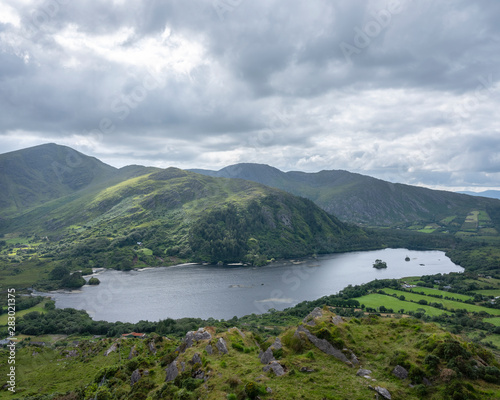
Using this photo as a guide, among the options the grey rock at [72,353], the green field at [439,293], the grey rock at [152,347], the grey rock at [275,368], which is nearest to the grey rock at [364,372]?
the grey rock at [275,368]

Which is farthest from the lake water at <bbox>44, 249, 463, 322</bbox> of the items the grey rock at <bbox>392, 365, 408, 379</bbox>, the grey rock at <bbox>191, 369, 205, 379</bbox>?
the grey rock at <bbox>392, 365, 408, 379</bbox>

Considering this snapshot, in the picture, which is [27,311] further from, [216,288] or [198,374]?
[198,374]

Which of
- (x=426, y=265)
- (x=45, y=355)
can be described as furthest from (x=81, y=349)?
(x=426, y=265)

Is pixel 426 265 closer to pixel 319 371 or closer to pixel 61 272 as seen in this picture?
pixel 319 371

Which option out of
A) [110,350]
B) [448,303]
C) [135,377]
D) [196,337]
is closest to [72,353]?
[110,350]

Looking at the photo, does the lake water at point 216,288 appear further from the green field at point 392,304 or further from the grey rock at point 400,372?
the grey rock at point 400,372

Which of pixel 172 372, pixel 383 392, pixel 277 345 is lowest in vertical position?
pixel 172 372

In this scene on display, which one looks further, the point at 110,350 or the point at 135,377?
the point at 110,350
